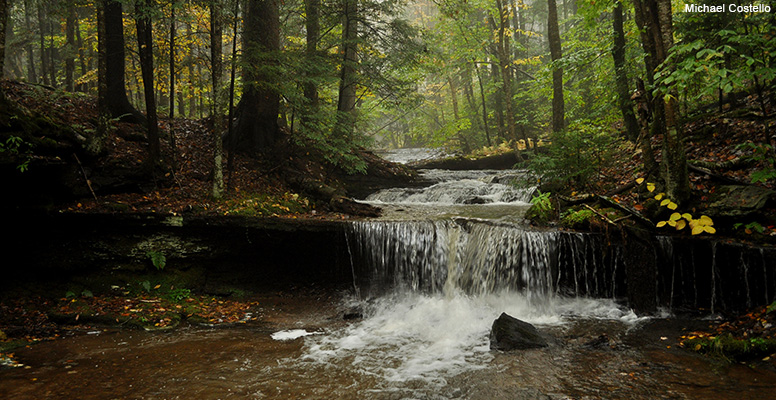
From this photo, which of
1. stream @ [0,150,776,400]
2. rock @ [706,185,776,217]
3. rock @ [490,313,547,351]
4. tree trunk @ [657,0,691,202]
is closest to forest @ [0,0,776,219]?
tree trunk @ [657,0,691,202]

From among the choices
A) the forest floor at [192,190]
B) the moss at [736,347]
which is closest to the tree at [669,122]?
the forest floor at [192,190]

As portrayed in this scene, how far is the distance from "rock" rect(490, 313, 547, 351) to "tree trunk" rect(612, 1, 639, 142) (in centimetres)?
687

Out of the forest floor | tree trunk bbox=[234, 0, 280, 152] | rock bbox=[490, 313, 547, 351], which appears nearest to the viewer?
rock bbox=[490, 313, 547, 351]

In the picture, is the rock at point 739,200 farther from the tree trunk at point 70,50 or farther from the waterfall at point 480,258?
the tree trunk at point 70,50

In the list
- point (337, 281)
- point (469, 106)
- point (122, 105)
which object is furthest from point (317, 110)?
point (469, 106)

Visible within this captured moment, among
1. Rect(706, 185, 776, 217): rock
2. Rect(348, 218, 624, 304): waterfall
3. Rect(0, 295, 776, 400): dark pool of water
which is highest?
Rect(706, 185, 776, 217): rock

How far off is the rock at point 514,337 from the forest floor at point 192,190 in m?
1.86

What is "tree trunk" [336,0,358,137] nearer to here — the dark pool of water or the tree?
the dark pool of water

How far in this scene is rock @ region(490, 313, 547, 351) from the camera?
5.12 meters

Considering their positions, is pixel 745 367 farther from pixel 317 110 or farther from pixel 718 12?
pixel 317 110

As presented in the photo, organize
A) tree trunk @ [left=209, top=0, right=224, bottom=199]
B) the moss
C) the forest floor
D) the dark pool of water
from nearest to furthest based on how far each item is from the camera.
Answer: the dark pool of water < the moss < the forest floor < tree trunk @ [left=209, top=0, right=224, bottom=199]

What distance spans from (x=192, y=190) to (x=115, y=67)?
4.52 meters

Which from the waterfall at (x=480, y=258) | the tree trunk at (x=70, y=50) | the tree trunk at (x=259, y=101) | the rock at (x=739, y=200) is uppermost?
the tree trunk at (x=70, y=50)

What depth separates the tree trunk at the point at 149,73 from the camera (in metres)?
8.25
